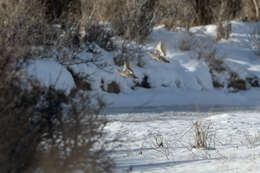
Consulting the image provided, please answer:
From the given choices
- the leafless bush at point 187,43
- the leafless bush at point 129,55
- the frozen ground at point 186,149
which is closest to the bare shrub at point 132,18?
the leafless bush at point 129,55

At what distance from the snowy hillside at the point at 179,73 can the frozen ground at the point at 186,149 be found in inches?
185

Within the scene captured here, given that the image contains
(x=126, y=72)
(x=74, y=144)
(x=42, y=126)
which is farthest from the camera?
(x=126, y=72)

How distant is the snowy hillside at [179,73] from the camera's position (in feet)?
52.4

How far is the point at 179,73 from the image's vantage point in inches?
715

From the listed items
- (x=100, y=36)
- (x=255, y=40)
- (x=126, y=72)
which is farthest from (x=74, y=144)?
(x=255, y=40)

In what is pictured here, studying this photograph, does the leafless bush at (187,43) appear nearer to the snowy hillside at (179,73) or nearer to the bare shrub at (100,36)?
the snowy hillside at (179,73)

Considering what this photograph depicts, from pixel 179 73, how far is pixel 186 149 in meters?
11.2

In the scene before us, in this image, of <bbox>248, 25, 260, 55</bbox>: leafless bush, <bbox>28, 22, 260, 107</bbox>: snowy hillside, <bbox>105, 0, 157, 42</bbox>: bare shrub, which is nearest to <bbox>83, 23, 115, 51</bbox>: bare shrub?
<bbox>28, 22, 260, 107</bbox>: snowy hillside

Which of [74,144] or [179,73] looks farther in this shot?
[179,73]

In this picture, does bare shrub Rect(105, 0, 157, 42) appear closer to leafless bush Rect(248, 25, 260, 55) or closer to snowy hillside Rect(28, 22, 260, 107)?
snowy hillside Rect(28, 22, 260, 107)

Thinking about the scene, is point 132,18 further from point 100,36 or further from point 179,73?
point 179,73

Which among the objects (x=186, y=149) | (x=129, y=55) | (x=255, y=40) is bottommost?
(x=186, y=149)

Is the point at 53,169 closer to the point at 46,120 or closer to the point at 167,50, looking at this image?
the point at 46,120

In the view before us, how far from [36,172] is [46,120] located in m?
0.47
